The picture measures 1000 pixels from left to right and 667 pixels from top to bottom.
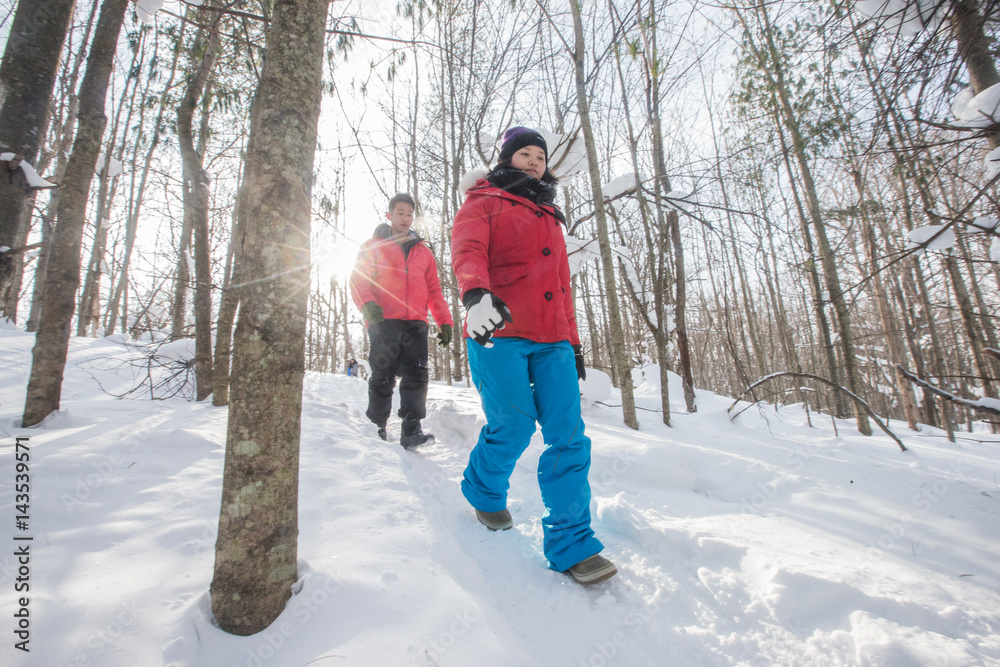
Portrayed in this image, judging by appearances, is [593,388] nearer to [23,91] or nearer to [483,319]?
[483,319]

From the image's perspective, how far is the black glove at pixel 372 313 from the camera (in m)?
3.27

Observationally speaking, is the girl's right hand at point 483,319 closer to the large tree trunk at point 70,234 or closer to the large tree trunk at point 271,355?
the large tree trunk at point 271,355

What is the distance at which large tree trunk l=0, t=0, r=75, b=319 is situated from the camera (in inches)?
95.9

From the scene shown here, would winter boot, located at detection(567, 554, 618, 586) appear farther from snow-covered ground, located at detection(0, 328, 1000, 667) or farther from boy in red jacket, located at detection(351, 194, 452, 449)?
boy in red jacket, located at detection(351, 194, 452, 449)

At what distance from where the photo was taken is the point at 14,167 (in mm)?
2447

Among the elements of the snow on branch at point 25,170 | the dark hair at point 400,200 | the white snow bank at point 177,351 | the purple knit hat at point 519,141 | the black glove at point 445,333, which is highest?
the dark hair at point 400,200

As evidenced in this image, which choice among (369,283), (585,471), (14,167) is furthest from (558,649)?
(14,167)

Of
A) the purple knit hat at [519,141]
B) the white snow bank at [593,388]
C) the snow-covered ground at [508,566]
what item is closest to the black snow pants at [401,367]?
the snow-covered ground at [508,566]

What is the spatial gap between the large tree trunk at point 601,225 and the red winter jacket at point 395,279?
1.83 meters

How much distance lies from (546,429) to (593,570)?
0.56 meters

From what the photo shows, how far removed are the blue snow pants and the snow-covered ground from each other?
0.19 metres

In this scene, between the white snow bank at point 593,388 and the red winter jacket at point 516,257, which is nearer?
the red winter jacket at point 516,257

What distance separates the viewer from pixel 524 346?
179 cm

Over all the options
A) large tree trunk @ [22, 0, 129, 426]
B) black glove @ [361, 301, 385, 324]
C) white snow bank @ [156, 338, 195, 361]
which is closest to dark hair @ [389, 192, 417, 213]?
black glove @ [361, 301, 385, 324]
